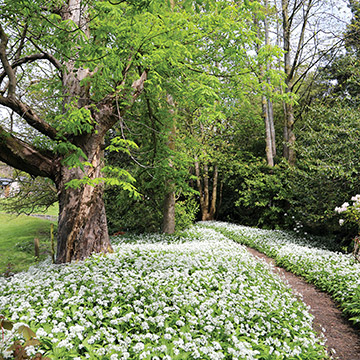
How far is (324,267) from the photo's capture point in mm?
8078

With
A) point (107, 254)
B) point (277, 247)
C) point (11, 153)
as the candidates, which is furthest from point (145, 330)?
point (277, 247)

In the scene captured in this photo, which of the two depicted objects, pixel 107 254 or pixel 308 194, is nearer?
pixel 107 254

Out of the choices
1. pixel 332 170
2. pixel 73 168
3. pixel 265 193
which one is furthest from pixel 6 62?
pixel 265 193

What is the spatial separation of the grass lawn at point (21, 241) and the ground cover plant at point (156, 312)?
7354mm

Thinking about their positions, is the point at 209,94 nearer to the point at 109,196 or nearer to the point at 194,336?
the point at 194,336

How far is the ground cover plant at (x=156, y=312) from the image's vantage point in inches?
134

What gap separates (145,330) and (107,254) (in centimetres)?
307

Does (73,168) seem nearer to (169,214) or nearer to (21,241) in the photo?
(169,214)

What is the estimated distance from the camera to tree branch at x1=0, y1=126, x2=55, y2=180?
579 cm

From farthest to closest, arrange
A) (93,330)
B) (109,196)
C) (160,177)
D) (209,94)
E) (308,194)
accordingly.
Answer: (109,196), (308,194), (160,177), (209,94), (93,330)

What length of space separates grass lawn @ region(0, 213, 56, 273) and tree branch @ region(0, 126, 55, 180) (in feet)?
22.5

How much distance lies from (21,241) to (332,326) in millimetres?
15775

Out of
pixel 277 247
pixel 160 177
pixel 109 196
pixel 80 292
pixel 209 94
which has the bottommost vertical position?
pixel 277 247

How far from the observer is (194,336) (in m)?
3.79
